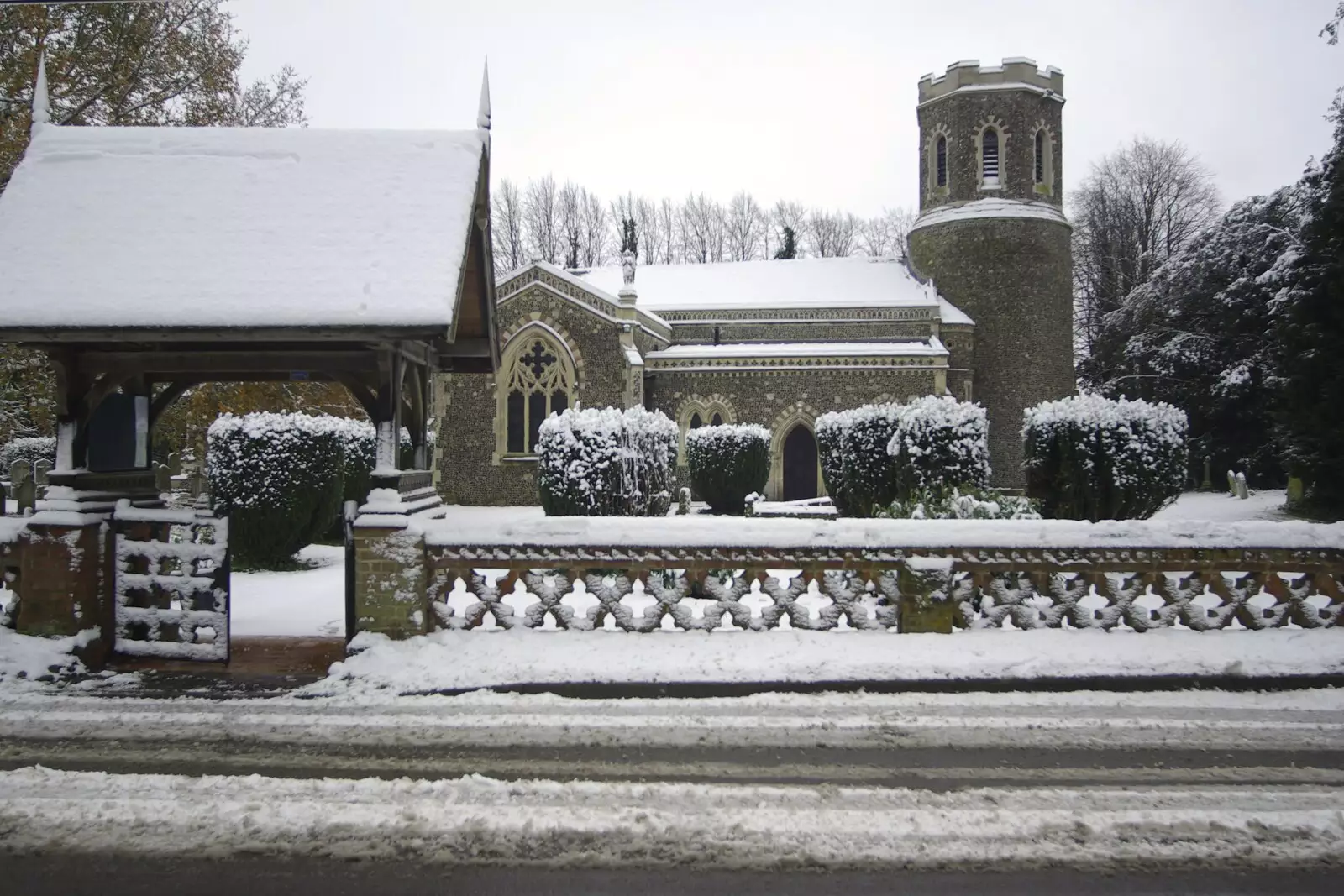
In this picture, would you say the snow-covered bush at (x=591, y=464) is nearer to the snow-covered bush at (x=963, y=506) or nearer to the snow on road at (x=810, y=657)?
the snow-covered bush at (x=963, y=506)

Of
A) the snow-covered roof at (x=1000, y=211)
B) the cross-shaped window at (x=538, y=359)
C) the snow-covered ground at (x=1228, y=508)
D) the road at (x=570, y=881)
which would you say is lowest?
the road at (x=570, y=881)

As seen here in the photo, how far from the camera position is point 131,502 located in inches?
279

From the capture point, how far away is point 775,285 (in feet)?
101

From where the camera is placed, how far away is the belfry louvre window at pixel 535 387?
24.2m

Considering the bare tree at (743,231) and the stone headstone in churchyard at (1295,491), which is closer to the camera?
the stone headstone in churchyard at (1295,491)

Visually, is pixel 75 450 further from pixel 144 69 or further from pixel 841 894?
pixel 144 69

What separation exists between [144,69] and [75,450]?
494 inches

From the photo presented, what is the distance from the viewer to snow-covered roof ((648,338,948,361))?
962 inches

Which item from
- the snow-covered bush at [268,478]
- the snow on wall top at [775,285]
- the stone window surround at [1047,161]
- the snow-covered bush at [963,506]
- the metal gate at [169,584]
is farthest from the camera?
the stone window surround at [1047,161]

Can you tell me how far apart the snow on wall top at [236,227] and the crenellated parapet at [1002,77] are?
88.9ft

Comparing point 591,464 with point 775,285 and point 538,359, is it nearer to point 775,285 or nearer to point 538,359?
point 538,359

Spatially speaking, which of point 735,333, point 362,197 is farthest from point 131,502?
point 735,333

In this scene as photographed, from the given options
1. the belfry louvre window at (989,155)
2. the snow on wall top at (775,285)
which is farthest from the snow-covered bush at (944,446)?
the belfry louvre window at (989,155)

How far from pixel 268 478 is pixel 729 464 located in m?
10.1
